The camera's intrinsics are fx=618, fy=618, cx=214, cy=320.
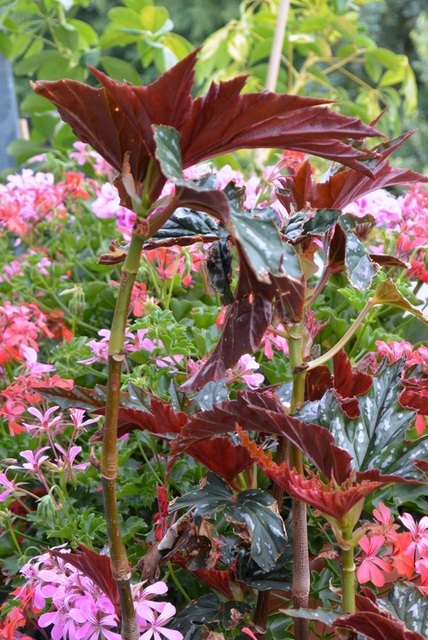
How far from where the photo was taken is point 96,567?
17.4 inches

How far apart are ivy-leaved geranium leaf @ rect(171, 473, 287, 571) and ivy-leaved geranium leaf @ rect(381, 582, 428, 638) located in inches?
3.7

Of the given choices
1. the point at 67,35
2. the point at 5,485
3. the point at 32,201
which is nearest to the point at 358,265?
the point at 5,485

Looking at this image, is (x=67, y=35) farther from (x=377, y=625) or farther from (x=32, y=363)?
(x=377, y=625)

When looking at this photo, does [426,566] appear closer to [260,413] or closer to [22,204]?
[260,413]

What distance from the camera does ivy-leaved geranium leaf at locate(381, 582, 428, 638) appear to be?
17.1 inches

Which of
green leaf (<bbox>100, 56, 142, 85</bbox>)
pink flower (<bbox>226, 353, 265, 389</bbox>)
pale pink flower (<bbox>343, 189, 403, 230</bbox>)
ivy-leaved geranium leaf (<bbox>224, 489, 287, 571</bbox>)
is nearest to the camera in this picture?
ivy-leaved geranium leaf (<bbox>224, 489, 287, 571</bbox>)

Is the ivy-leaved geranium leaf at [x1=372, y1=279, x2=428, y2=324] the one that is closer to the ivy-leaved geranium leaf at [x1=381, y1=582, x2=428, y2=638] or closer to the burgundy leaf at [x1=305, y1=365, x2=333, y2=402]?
the burgundy leaf at [x1=305, y1=365, x2=333, y2=402]

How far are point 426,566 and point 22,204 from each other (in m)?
0.87

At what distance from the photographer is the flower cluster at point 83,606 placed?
1.48 ft

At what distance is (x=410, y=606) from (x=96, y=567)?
0.23 metres

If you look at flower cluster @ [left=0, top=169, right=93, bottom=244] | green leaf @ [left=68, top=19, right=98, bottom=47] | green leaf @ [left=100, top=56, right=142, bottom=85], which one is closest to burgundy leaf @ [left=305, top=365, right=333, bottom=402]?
flower cluster @ [left=0, top=169, right=93, bottom=244]

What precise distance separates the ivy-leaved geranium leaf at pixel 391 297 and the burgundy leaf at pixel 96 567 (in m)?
0.27

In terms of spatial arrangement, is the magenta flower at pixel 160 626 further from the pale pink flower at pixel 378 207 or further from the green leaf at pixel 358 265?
the pale pink flower at pixel 378 207

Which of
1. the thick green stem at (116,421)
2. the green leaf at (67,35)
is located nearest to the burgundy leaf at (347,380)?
the thick green stem at (116,421)
